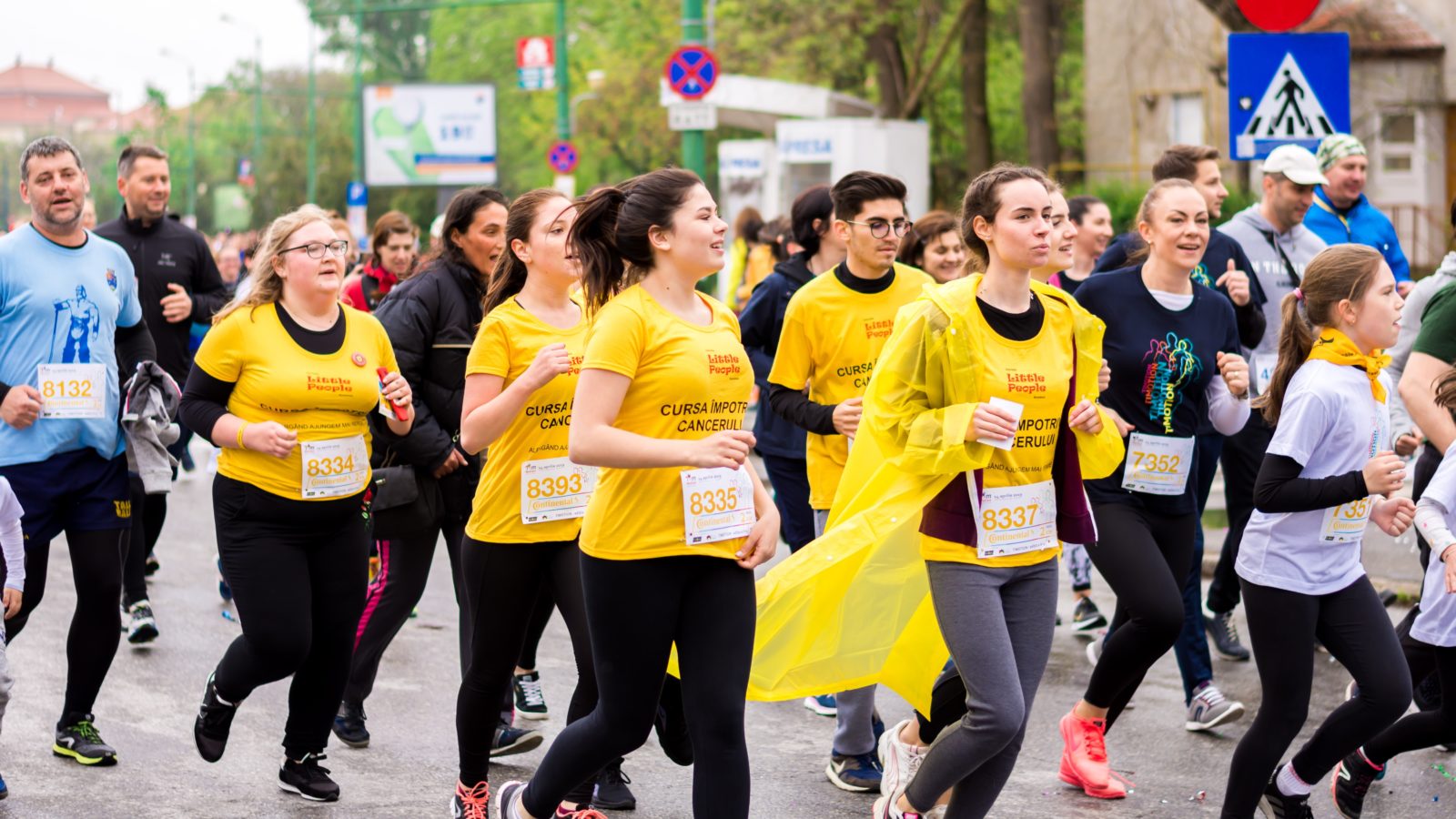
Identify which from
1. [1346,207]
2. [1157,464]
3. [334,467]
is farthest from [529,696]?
[1346,207]

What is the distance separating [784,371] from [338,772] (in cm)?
211

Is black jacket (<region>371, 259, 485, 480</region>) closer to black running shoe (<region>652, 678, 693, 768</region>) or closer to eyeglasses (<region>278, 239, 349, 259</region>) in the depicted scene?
eyeglasses (<region>278, 239, 349, 259</region>)

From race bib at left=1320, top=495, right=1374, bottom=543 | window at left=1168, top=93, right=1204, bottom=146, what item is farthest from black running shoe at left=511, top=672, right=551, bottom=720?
window at left=1168, top=93, right=1204, bottom=146

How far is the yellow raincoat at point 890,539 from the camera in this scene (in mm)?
4977

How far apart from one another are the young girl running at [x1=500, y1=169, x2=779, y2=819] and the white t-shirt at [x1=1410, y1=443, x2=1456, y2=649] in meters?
1.98

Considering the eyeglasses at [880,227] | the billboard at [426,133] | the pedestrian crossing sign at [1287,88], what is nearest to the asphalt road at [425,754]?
the eyeglasses at [880,227]

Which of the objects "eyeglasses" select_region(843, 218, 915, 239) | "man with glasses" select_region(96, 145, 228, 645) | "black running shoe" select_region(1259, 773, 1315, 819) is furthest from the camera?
"man with glasses" select_region(96, 145, 228, 645)

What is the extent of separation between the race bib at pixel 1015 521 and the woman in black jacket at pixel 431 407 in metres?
2.23

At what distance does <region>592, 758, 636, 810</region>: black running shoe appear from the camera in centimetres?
600

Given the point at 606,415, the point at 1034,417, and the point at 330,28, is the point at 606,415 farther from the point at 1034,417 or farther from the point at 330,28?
the point at 330,28

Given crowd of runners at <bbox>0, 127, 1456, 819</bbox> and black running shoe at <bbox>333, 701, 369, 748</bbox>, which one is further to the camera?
black running shoe at <bbox>333, 701, 369, 748</bbox>

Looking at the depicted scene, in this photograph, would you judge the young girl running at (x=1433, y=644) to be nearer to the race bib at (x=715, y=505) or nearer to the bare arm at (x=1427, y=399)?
the bare arm at (x=1427, y=399)

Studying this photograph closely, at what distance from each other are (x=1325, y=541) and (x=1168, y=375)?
1.16 meters

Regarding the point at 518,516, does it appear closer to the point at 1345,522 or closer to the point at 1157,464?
the point at 1157,464
